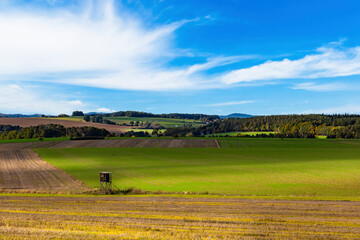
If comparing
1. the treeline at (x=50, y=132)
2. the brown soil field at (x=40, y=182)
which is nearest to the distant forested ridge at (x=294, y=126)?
the treeline at (x=50, y=132)

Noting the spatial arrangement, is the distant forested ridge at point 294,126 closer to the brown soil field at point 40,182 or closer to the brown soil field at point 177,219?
the brown soil field at point 40,182

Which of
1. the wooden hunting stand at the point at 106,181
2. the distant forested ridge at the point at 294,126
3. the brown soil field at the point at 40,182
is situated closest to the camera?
the wooden hunting stand at the point at 106,181

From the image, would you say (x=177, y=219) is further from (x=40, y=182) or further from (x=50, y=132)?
(x=50, y=132)

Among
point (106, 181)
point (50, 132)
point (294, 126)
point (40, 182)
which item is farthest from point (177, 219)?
point (294, 126)

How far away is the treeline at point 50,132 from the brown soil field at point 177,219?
353 feet

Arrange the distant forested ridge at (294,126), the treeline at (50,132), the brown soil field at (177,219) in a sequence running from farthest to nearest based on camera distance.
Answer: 1. the distant forested ridge at (294,126)
2. the treeline at (50,132)
3. the brown soil field at (177,219)

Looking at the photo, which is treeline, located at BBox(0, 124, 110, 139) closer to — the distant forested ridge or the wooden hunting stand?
the distant forested ridge

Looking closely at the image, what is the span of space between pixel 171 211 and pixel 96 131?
393ft

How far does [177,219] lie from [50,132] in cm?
12210

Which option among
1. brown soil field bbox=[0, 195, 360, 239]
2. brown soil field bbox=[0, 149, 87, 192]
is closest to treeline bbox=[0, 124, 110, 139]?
brown soil field bbox=[0, 149, 87, 192]

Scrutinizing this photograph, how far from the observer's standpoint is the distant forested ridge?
125375 millimetres

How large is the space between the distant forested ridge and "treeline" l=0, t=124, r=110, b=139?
39722 millimetres

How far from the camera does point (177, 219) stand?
17.2 m

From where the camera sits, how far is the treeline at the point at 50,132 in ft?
410
